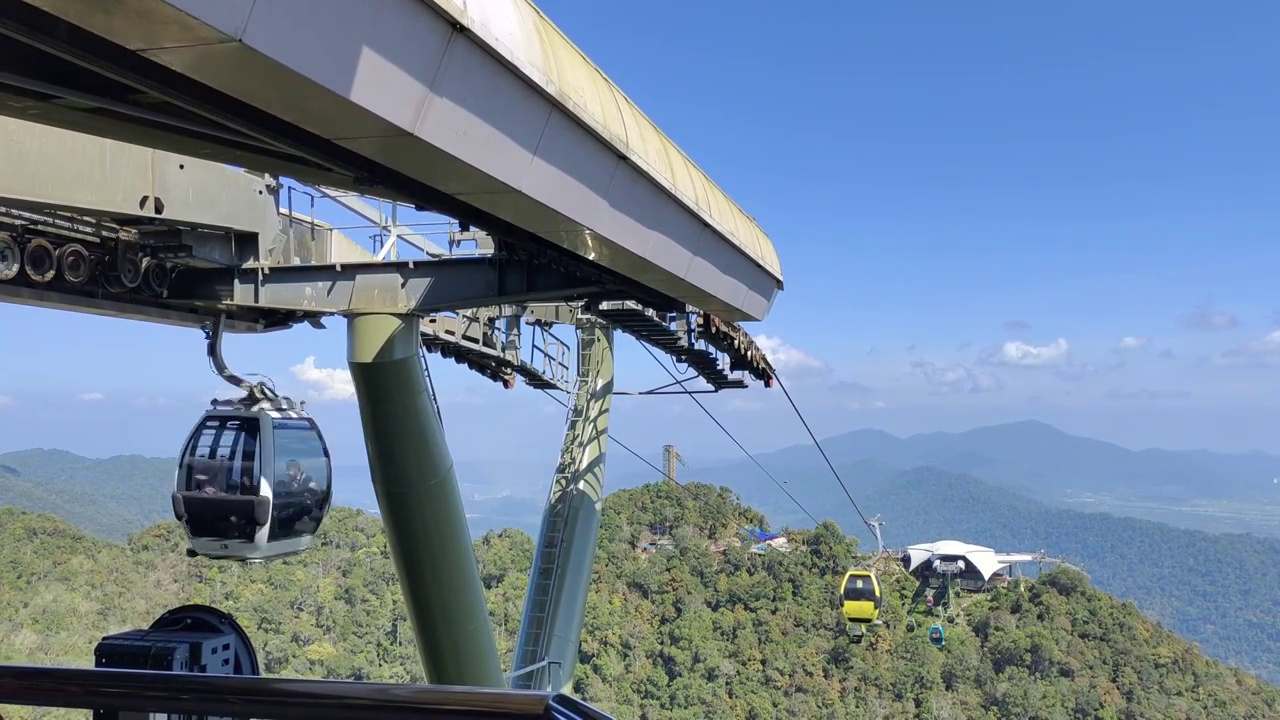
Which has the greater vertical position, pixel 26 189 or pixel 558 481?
pixel 26 189

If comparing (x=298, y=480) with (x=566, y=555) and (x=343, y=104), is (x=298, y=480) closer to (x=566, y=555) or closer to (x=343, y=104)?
(x=343, y=104)

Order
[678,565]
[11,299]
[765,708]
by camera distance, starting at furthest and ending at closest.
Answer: [678,565] < [765,708] < [11,299]

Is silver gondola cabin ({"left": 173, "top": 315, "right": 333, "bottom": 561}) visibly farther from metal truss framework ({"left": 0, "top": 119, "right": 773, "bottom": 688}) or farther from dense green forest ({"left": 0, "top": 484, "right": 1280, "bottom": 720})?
dense green forest ({"left": 0, "top": 484, "right": 1280, "bottom": 720})

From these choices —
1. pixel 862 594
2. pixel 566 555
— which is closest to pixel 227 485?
pixel 566 555

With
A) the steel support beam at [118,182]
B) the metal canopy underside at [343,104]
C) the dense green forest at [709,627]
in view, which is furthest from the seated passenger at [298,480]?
the dense green forest at [709,627]

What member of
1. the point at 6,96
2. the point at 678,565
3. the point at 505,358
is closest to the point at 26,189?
the point at 6,96

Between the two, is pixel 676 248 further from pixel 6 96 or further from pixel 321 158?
pixel 6 96

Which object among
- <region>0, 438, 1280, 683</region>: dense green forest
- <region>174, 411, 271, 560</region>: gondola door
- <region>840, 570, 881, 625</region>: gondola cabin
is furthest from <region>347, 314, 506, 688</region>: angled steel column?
<region>0, 438, 1280, 683</region>: dense green forest
